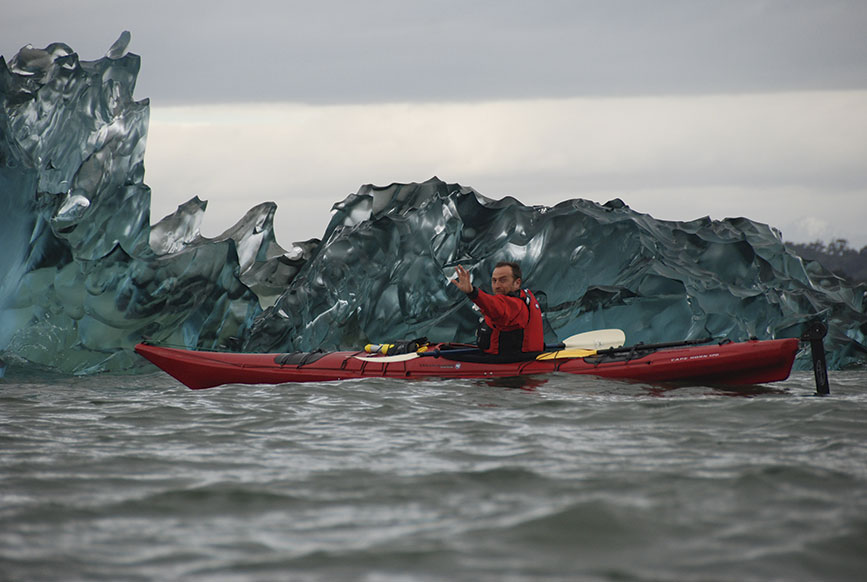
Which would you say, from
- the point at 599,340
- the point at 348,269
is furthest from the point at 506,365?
the point at 348,269

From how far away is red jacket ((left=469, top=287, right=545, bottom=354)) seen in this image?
7.73 meters

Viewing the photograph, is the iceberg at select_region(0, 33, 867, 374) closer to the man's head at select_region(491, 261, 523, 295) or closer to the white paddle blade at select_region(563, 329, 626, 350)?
the white paddle blade at select_region(563, 329, 626, 350)

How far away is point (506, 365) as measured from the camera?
7.86 metres

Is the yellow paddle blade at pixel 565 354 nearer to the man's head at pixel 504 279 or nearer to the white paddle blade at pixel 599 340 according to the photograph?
the white paddle blade at pixel 599 340

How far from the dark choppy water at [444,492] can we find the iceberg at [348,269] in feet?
14.2

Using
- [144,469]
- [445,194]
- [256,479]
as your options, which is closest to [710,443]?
[256,479]

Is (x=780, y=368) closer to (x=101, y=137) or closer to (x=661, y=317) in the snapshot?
(x=661, y=317)

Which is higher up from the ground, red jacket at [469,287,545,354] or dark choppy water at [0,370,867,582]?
red jacket at [469,287,545,354]

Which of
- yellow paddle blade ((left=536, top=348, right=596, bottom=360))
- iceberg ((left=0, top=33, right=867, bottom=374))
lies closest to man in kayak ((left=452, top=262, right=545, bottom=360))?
yellow paddle blade ((left=536, top=348, right=596, bottom=360))

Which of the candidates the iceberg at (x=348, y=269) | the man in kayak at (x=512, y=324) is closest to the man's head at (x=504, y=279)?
the man in kayak at (x=512, y=324)

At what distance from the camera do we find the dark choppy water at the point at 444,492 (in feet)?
8.61

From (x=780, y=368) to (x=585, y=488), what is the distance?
4.59 metres

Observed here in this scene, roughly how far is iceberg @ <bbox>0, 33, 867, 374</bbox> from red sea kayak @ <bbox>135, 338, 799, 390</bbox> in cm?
147

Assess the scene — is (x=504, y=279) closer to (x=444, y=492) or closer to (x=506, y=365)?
(x=506, y=365)
